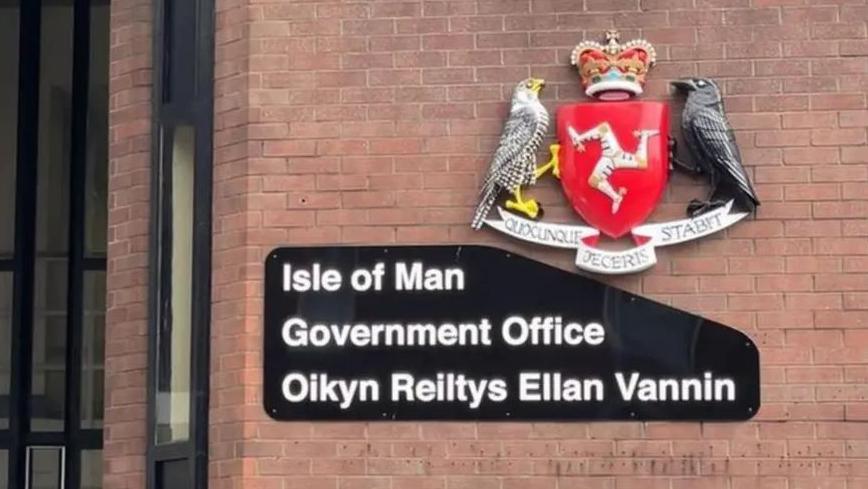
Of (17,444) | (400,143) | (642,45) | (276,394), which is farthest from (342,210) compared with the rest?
(17,444)

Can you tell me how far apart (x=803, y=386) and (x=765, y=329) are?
0.28 meters

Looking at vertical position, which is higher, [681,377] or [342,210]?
[342,210]

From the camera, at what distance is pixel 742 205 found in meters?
7.32

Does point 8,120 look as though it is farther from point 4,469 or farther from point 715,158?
point 715,158

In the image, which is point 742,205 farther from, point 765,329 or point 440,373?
point 440,373

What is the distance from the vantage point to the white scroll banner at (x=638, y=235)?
7.29 meters

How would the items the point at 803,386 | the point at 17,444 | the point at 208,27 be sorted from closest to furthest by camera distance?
the point at 803,386, the point at 208,27, the point at 17,444

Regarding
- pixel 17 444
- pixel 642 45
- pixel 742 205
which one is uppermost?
pixel 642 45

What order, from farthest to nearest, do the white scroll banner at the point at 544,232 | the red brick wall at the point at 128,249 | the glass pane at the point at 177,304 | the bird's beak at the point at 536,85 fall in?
the red brick wall at the point at 128,249 → the glass pane at the point at 177,304 → the bird's beak at the point at 536,85 → the white scroll banner at the point at 544,232

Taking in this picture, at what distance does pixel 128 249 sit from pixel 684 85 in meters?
2.65

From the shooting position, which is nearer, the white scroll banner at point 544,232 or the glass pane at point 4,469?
the white scroll banner at point 544,232

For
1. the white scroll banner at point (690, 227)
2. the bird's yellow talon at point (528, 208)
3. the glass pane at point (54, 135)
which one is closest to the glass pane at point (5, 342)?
the glass pane at point (54, 135)

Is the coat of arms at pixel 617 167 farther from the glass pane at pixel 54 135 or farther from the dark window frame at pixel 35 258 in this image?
the glass pane at pixel 54 135

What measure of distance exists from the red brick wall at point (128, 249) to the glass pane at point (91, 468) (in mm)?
2331
